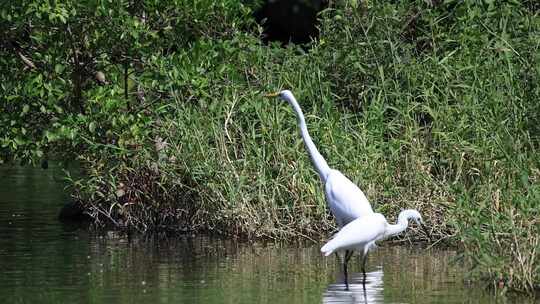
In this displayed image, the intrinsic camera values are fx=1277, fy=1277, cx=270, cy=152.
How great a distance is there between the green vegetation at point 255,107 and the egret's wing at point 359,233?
1200mm

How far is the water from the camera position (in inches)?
377

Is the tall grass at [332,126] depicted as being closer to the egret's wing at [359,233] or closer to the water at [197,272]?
the water at [197,272]

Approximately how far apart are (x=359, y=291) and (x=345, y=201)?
1.24 meters

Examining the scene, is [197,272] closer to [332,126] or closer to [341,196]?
[341,196]

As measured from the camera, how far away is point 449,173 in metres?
12.4

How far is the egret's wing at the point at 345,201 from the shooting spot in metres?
10.9

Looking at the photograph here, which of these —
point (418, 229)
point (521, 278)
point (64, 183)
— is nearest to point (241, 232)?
point (418, 229)

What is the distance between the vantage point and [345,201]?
1099 centimetres

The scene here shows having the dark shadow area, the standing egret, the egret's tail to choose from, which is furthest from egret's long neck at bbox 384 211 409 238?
the dark shadow area

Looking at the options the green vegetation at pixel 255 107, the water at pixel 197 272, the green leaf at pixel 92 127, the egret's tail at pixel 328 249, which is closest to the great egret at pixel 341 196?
the water at pixel 197 272

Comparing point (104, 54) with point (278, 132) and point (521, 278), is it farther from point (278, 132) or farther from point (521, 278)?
point (521, 278)

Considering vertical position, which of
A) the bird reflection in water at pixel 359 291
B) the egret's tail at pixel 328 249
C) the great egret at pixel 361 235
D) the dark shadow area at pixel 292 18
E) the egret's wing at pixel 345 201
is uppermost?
the dark shadow area at pixel 292 18

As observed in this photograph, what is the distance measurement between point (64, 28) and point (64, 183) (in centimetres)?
529

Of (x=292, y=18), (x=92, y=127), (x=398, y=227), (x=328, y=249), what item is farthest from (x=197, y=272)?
(x=292, y=18)
